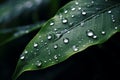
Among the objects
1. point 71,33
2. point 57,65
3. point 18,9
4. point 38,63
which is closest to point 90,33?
point 71,33

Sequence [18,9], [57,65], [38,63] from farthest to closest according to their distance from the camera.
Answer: [18,9]
[57,65]
[38,63]

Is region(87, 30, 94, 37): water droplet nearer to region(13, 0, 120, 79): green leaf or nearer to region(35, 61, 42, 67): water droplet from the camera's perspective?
region(13, 0, 120, 79): green leaf

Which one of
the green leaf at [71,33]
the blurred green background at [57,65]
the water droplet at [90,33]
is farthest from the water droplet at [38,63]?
the blurred green background at [57,65]

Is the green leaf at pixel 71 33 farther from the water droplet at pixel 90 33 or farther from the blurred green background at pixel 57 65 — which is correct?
the blurred green background at pixel 57 65

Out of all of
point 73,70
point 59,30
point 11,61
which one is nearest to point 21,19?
point 11,61

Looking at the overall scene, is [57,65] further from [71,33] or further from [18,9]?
[71,33]

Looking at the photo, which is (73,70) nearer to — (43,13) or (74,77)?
(74,77)

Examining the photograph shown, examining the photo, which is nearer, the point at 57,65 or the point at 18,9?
the point at 57,65

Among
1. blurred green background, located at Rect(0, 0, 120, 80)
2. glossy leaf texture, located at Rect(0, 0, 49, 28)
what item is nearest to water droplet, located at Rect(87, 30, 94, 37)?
blurred green background, located at Rect(0, 0, 120, 80)
